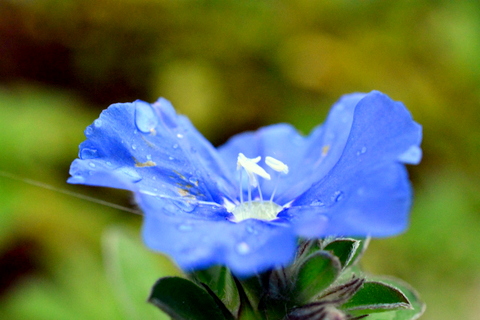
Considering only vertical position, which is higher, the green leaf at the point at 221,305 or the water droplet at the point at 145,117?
the water droplet at the point at 145,117

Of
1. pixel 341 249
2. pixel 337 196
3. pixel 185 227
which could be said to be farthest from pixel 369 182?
pixel 185 227

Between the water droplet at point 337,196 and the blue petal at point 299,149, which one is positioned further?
the blue petal at point 299,149

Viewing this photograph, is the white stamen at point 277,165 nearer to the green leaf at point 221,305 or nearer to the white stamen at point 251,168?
the white stamen at point 251,168

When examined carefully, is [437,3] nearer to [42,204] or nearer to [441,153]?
[441,153]

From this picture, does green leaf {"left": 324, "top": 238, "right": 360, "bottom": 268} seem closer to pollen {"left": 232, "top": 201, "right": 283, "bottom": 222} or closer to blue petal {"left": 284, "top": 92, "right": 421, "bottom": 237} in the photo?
blue petal {"left": 284, "top": 92, "right": 421, "bottom": 237}

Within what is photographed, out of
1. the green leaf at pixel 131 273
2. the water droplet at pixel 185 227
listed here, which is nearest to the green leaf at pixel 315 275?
the water droplet at pixel 185 227

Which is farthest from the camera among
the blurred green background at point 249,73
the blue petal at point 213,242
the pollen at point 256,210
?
the blurred green background at point 249,73

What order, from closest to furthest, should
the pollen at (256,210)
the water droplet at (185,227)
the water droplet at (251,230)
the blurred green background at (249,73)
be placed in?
the water droplet at (185,227), the water droplet at (251,230), the pollen at (256,210), the blurred green background at (249,73)

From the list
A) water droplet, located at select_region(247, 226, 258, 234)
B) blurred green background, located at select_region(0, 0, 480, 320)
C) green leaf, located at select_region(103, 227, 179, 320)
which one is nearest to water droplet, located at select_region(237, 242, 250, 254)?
water droplet, located at select_region(247, 226, 258, 234)
